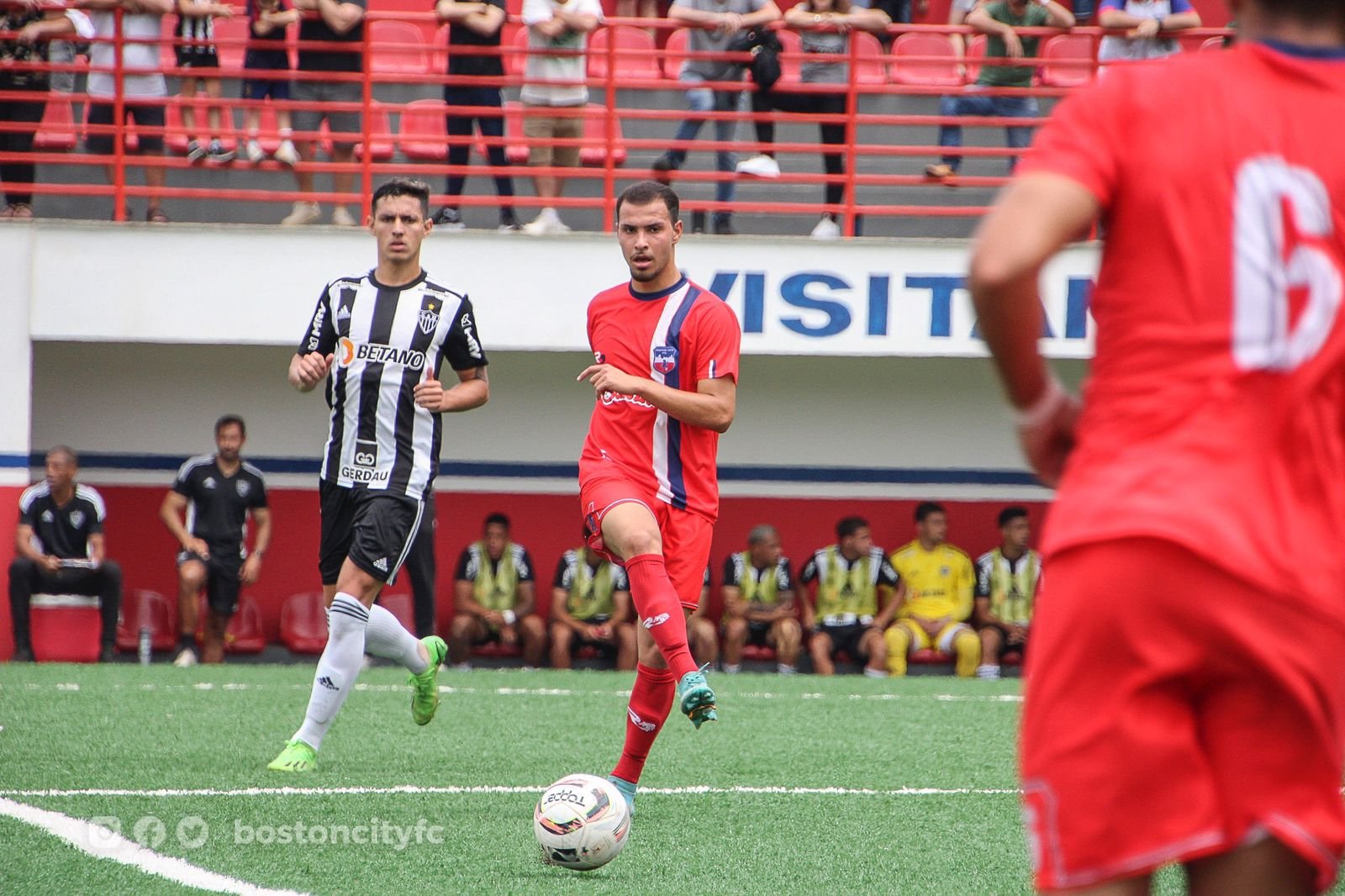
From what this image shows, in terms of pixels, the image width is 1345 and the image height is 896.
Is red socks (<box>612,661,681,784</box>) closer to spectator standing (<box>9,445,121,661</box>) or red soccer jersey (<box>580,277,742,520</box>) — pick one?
red soccer jersey (<box>580,277,742,520</box>)

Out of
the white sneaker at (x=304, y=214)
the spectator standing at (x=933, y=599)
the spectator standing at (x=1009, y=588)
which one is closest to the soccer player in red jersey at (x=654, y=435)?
the white sneaker at (x=304, y=214)

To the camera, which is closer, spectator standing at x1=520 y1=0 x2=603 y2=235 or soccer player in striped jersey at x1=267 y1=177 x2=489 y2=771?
soccer player in striped jersey at x1=267 y1=177 x2=489 y2=771

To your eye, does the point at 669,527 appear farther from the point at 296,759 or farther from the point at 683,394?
the point at 296,759

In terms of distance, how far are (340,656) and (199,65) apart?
313 inches

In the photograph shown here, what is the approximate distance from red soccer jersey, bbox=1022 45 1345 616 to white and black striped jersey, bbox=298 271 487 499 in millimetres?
4700

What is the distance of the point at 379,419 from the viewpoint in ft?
21.3

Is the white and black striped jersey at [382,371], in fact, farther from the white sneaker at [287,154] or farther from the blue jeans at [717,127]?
the blue jeans at [717,127]

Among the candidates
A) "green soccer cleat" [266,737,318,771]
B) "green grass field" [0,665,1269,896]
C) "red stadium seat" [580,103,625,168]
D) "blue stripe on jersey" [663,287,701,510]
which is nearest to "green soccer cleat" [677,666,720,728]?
"green grass field" [0,665,1269,896]

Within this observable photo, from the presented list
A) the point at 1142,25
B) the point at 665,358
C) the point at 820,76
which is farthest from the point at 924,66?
the point at 665,358

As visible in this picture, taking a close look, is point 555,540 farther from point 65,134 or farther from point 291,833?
point 291,833

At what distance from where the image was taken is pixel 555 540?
14.5 meters

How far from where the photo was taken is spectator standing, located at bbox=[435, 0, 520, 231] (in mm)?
12461

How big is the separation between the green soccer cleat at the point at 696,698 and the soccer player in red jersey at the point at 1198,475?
9.68 ft

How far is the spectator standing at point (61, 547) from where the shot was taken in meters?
→ 12.5
